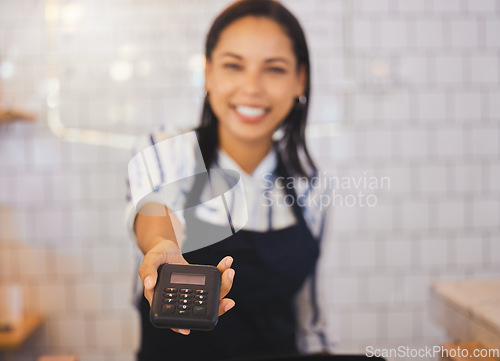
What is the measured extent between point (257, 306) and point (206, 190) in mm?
205

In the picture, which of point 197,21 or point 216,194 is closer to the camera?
point 216,194

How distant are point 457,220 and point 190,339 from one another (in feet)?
1.50

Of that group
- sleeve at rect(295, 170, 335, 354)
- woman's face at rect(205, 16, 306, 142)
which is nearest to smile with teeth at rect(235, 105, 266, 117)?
woman's face at rect(205, 16, 306, 142)

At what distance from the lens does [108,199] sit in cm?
76

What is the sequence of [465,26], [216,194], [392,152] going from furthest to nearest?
1. [392,152]
2. [465,26]
3. [216,194]

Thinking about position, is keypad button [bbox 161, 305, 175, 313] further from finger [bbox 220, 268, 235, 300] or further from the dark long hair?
the dark long hair

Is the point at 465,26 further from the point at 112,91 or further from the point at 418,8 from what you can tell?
the point at 112,91

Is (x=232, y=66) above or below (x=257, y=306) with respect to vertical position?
above

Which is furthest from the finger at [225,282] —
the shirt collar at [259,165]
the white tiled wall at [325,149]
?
the white tiled wall at [325,149]

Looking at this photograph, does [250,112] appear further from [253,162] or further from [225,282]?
[225,282]

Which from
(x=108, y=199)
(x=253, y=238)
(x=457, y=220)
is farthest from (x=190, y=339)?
(x=457, y=220)

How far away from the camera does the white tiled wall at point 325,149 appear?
657 mm

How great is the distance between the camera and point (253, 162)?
0.49 meters

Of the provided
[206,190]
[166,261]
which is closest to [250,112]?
[206,190]
